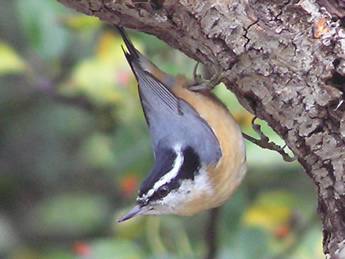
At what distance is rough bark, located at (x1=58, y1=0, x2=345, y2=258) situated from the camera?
5.96 feet

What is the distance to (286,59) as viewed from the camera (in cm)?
185

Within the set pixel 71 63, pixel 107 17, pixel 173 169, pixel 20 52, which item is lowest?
pixel 20 52

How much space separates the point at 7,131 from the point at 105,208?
82 centimetres

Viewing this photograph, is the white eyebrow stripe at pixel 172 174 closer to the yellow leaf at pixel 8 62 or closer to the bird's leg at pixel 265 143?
the bird's leg at pixel 265 143

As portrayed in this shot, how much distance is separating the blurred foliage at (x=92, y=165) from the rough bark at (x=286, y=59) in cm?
56

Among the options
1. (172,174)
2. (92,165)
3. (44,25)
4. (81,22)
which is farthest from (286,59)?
(92,165)

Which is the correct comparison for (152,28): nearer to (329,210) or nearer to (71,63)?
(329,210)

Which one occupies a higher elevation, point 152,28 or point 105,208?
point 152,28

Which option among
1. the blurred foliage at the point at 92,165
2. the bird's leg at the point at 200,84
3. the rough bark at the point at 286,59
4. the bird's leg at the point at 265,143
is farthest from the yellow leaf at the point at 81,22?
the bird's leg at the point at 265,143

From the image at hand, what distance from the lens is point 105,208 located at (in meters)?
3.75

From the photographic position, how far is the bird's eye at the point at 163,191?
234 cm

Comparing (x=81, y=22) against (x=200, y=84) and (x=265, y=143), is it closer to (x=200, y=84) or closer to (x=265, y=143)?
(x=200, y=84)

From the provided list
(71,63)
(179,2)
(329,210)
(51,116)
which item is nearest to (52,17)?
(71,63)

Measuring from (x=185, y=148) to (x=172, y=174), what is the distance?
0.44ft
